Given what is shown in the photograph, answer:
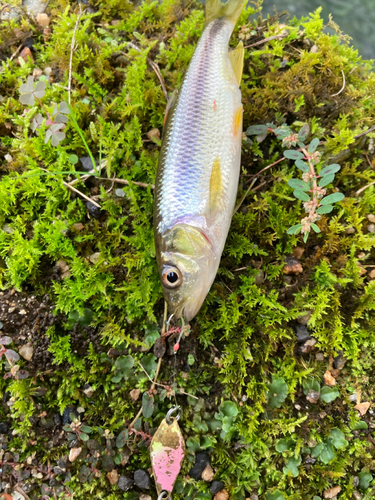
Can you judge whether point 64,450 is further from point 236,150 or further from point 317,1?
point 317,1

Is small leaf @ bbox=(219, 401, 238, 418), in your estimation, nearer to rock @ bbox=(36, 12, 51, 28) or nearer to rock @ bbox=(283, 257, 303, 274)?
rock @ bbox=(283, 257, 303, 274)

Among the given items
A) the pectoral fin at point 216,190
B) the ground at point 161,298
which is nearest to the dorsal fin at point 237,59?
the ground at point 161,298

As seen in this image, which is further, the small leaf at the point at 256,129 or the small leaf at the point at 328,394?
the small leaf at the point at 256,129

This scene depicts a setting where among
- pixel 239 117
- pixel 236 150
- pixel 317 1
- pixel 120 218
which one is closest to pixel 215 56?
pixel 239 117

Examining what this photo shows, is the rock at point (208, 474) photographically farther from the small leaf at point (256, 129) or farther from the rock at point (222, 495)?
the small leaf at point (256, 129)

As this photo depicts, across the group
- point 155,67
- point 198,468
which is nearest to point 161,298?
point 198,468

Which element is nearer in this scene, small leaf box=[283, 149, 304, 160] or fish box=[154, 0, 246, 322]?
fish box=[154, 0, 246, 322]

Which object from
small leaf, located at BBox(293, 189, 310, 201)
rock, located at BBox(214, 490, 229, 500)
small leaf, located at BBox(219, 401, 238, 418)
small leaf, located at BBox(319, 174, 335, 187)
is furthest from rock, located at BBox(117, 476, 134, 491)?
small leaf, located at BBox(319, 174, 335, 187)

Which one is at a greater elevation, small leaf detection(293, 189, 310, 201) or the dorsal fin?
the dorsal fin
